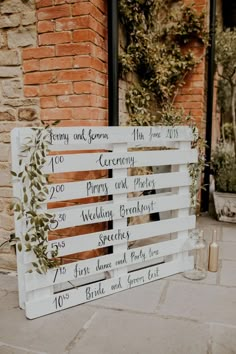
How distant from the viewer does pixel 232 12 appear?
5.66 meters

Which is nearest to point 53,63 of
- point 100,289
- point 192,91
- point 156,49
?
point 156,49

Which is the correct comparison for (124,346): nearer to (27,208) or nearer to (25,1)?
(27,208)

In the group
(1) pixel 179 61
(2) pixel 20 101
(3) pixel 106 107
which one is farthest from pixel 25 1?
(1) pixel 179 61

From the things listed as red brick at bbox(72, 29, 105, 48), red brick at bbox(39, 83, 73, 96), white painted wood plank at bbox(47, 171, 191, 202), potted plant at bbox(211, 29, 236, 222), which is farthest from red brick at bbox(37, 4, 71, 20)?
potted plant at bbox(211, 29, 236, 222)

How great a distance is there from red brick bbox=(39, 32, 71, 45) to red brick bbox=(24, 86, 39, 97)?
0.88 feet

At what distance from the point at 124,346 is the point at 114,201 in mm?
749

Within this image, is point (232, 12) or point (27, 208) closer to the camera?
point (27, 208)

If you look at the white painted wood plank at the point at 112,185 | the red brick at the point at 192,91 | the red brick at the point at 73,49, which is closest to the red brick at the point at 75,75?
the red brick at the point at 73,49

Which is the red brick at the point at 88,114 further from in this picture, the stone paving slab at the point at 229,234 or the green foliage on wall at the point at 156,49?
the stone paving slab at the point at 229,234

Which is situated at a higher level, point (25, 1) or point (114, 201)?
point (25, 1)

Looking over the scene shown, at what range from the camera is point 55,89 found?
6.46 feet

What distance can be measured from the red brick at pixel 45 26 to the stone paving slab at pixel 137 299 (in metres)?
1.58

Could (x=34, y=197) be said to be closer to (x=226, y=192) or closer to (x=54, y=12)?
(x=54, y=12)

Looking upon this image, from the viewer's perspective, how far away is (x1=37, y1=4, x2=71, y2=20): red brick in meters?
1.89
